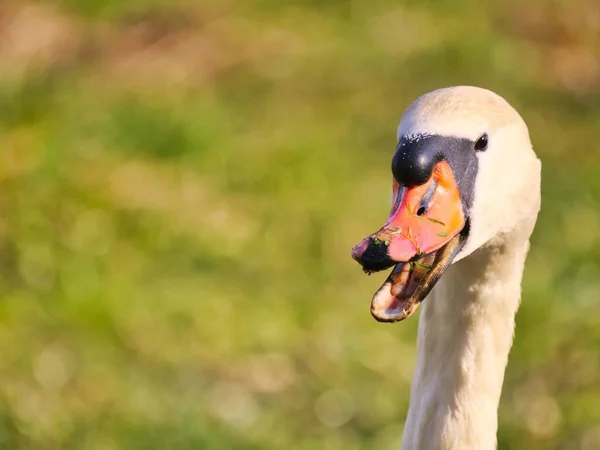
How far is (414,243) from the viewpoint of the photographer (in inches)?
88.0

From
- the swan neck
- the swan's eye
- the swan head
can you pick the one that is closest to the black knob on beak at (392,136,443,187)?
the swan head

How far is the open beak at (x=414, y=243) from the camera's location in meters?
2.18

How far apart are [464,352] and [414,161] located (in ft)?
1.89

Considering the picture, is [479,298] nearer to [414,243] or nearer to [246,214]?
[414,243]

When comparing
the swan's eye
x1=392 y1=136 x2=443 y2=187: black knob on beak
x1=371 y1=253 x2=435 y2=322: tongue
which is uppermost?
the swan's eye

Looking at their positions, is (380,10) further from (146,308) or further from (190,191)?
(146,308)

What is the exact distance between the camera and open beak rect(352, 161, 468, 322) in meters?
2.18

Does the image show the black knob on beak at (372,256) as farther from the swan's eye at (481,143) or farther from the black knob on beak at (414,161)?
the swan's eye at (481,143)

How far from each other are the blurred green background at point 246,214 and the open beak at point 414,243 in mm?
2047

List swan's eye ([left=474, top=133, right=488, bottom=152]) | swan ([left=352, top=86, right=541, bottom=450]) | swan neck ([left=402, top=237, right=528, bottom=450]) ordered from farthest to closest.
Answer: swan neck ([left=402, top=237, right=528, bottom=450]) < swan's eye ([left=474, top=133, right=488, bottom=152]) < swan ([left=352, top=86, right=541, bottom=450])

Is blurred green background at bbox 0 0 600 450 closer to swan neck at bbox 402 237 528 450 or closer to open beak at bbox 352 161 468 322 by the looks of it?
swan neck at bbox 402 237 528 450

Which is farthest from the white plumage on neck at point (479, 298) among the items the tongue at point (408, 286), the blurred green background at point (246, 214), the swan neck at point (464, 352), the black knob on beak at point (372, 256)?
the blurred green background at point (246, 214)

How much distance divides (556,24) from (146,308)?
388 cm

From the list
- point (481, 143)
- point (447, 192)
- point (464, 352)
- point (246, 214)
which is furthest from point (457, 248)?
point (246, 214)
